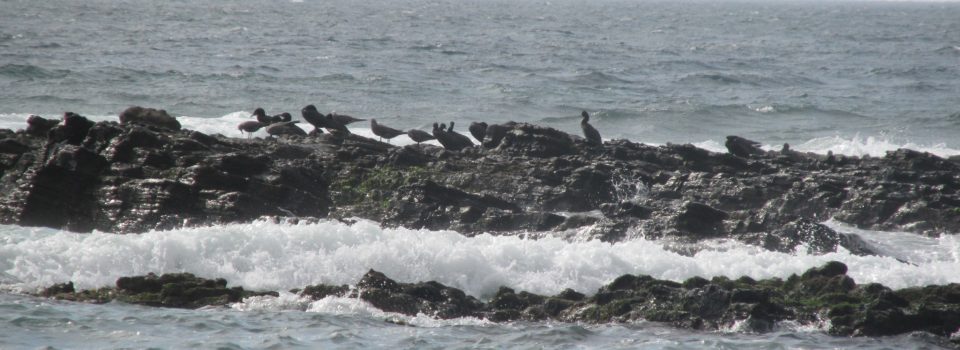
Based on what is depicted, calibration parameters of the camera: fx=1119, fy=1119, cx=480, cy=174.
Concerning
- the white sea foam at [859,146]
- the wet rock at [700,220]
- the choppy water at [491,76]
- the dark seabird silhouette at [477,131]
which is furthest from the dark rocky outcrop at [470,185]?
the choppy water at [491,76]

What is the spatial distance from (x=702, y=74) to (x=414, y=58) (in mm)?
12790

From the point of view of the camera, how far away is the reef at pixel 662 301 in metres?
11.5

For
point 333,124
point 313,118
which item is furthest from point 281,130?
point 333,124

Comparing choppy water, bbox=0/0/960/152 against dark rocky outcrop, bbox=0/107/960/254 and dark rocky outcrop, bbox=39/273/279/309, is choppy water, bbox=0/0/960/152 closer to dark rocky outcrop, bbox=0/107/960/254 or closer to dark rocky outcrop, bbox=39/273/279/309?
dark rocky outcrop, bbox=0/107/960/254

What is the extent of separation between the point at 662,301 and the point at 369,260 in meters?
3.82

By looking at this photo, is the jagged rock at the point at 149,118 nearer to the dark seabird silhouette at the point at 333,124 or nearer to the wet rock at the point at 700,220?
the dark seabird silhouette at the point at 333,124

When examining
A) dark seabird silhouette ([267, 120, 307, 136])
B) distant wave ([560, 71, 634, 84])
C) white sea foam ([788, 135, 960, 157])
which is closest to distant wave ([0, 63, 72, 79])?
distant wave ([560, 71, 634, 84])

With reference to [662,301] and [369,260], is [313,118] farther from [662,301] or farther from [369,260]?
[662,301]

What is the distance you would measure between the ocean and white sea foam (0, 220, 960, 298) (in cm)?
3

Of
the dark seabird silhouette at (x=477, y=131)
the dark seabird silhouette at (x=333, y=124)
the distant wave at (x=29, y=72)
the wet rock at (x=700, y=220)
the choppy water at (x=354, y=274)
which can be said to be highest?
the distant wave at (x=29, y=72)

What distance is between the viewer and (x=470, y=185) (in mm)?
18203

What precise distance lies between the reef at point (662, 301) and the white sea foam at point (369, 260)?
80 centimetres

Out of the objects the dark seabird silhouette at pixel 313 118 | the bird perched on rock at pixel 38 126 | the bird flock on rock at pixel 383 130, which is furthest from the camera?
the dark seabird silhouette at pixel 313 118

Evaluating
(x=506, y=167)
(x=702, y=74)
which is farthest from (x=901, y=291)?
(x=702, y=74)
